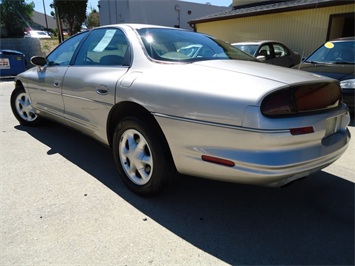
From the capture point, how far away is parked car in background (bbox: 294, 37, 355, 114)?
17.1 ft

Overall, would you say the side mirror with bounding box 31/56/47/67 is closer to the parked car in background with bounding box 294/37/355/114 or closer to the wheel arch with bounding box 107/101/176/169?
the wheel arch with bounding box 107/101/176/169

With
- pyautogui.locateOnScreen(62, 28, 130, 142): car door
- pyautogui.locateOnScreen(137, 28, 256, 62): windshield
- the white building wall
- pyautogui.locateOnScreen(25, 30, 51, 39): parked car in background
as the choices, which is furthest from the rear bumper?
the white building wall

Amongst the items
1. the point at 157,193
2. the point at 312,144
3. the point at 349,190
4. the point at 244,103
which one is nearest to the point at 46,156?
the point at 157,193

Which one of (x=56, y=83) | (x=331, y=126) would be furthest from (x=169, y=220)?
(x=56, y=83)

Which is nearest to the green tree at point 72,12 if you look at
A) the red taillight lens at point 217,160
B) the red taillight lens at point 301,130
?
the red taillight lens at point 217,160

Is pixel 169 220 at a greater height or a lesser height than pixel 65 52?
lesser

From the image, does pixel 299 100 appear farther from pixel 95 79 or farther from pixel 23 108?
pixel 23 108

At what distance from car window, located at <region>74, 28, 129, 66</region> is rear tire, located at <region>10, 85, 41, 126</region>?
1766 millimetres

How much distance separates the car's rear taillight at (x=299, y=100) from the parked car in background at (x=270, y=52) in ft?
19.6

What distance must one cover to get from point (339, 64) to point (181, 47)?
14.1ft

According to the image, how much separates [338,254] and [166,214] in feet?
4.21

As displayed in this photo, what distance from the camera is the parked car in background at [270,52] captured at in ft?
27.0

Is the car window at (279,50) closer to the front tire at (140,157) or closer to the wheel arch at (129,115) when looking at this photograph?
the wheel arch at (129,115)

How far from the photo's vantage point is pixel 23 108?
4902 millimetres
